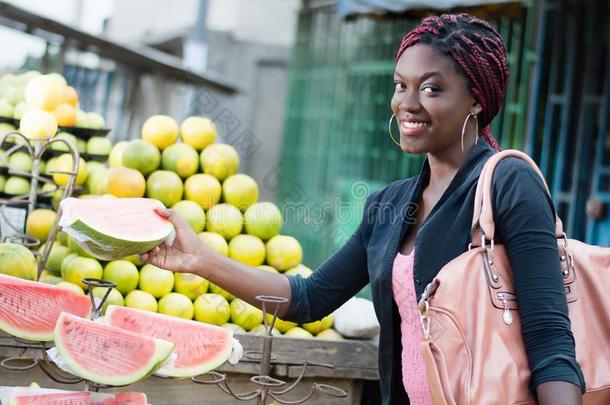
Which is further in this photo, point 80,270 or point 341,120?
point 341,120

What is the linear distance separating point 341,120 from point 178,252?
274 inches

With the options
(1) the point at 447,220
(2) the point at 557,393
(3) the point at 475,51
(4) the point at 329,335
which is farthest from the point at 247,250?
(2) the point at 557,393

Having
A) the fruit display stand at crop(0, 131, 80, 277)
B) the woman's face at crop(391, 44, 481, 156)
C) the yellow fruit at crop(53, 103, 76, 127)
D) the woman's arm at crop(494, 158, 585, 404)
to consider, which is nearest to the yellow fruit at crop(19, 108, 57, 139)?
the fruit display stand at crop(0, 131, 80, 277)

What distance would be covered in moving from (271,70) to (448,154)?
1025 cm

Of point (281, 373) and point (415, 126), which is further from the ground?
point (415, 126)

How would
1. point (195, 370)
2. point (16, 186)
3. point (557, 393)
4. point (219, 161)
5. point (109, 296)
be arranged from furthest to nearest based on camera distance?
point (219, 161), point (16, 186), point (109, 296), point (195, 370), point (557, 393)

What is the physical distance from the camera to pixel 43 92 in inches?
140

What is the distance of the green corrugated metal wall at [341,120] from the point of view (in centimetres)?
795

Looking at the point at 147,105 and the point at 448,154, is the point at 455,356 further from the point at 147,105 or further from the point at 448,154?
the point at 147,105

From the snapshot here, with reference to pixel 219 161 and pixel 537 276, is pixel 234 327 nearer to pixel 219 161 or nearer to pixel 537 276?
pixel 219 161

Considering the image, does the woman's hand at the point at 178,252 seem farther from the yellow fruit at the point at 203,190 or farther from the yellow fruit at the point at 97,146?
the yellow fruit at the point at 97,146

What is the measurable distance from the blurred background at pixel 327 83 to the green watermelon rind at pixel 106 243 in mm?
2503

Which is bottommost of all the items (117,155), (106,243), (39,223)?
(39,223)

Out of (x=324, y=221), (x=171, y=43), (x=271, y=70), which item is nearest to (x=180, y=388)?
(x=324, y=221)
